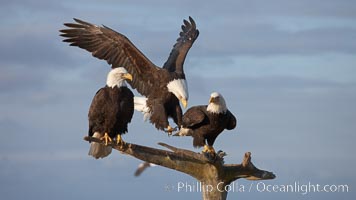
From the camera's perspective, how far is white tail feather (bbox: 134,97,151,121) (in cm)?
1192

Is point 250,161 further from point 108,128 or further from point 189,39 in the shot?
point 189,39

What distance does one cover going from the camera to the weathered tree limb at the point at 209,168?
30.2 feet

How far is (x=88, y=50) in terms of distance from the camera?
40.7 feet

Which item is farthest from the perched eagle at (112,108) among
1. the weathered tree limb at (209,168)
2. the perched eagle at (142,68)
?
the perched eagle at (142,68)


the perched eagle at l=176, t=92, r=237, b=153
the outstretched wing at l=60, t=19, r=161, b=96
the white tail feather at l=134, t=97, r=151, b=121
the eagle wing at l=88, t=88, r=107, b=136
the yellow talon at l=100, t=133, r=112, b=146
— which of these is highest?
the outstretched wing at l=60, t=19, r=161, b=96

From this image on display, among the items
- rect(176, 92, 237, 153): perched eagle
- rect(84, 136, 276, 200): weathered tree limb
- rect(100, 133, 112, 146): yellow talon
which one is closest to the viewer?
rect(84, 136, 276, 200): weathered tree limb

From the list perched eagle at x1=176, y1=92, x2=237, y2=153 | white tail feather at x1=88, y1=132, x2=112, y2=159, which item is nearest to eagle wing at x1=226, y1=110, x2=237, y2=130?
perched eagle at x1=176, y1=92, x2=237, y2=153

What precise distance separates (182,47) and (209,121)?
2.97m

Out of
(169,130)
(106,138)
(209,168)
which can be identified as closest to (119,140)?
(106,138)

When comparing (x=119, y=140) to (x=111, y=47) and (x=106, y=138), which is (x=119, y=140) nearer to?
(x=106, y=138)

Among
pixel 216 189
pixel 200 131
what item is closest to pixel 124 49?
pixel 200 131

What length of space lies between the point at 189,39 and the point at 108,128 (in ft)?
13.1

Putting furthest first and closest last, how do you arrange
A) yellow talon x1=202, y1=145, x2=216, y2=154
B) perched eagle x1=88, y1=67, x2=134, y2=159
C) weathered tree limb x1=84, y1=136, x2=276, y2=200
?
yellow talon x1=202, y1=145, x2=216, y2=154 < perched eagle x1=88, y1=67, x2=134, y2=159 < weathered tree limb x1=84, y1=136, x2=276, y2=200

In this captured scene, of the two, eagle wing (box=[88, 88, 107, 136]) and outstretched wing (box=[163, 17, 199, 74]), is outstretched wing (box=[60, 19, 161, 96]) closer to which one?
outstretched wing (box=[163, 17, 199, 74])
